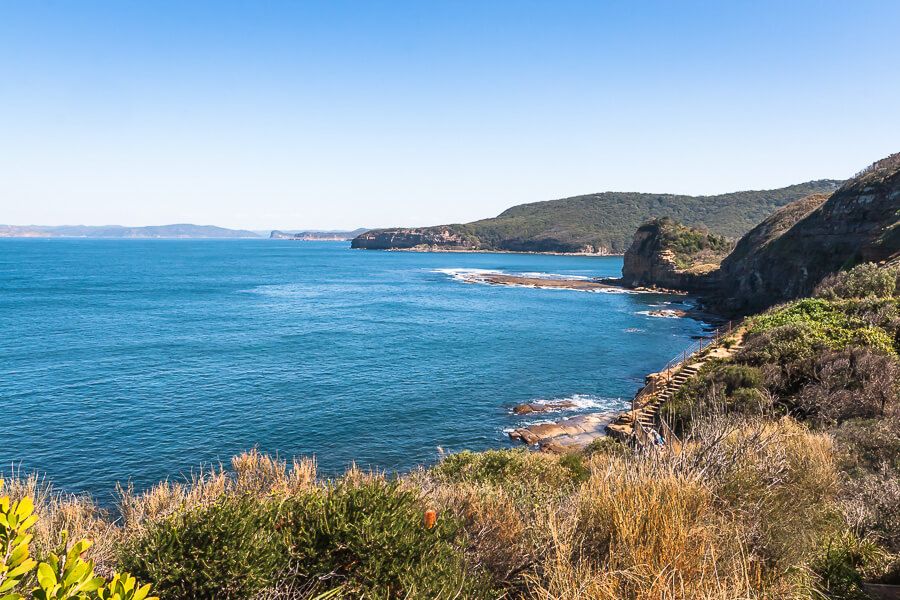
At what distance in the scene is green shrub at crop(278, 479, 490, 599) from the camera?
515 centimetres

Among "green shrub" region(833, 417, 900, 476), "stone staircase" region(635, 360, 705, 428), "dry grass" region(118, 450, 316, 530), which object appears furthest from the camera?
"stone staircase" region(635, 360, 705, 428)

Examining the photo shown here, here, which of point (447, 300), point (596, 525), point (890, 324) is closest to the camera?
point (596, 525)

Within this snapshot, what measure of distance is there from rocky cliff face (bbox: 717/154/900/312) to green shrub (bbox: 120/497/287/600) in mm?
43287

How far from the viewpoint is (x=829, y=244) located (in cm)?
4759

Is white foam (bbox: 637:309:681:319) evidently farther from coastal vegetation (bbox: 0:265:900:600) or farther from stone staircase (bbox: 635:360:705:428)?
coastal vegetation (bbox: 0:265:900:600)

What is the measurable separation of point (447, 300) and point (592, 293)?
907 inches

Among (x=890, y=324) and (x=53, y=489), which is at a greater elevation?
(x=890, y=324)

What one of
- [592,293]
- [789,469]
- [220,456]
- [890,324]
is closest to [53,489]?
[220,456]

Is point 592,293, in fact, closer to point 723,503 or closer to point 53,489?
point 53,489

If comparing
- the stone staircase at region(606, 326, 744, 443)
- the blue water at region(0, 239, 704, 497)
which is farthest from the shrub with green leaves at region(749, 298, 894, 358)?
the blue water at region(0, 239, 704, 497)

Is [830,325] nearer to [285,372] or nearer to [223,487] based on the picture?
[223,487]

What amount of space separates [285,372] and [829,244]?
152 feet

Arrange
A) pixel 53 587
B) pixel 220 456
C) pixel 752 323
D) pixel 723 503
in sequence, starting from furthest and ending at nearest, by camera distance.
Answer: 1. pixel 752 323
2. pixel 220 456
3. pixel 723 503
4. pixel 53 587

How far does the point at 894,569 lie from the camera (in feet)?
18.3
